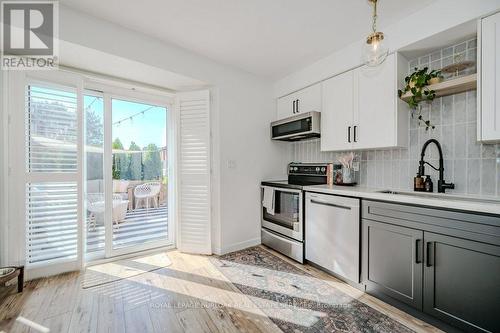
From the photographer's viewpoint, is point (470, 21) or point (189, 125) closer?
point (470, 21)

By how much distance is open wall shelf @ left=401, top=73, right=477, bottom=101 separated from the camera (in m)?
1.68

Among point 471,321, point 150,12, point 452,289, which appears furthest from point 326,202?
point 150,12

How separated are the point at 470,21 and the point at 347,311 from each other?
2401 millimetres

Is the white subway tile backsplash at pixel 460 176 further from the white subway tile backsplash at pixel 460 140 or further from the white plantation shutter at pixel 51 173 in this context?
the white plantation shutter at pixel 51 173

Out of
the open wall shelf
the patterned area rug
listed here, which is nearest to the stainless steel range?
the patterned area rug

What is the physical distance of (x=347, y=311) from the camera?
1.78 m

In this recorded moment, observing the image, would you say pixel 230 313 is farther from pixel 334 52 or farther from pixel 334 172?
pixel 334 52

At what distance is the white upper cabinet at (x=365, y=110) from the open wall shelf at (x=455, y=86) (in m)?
0.21

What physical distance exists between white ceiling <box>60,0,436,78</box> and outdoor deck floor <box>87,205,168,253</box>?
2170 mm

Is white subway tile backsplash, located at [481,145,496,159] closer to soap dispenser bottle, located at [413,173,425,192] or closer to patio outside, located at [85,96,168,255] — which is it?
soap dispenser bottle, located at [413,173,425,192]

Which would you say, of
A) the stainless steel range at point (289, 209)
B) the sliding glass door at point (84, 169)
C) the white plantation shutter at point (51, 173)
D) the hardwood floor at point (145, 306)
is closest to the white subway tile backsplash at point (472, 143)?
the stainless steel range at point (289, 209)

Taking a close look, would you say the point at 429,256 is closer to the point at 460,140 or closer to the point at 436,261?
the point at 436,261

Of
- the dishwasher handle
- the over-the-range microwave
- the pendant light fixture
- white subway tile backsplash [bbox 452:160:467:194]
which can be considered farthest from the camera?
the over-the-range microwave

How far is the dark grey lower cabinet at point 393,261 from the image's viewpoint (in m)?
1.67
